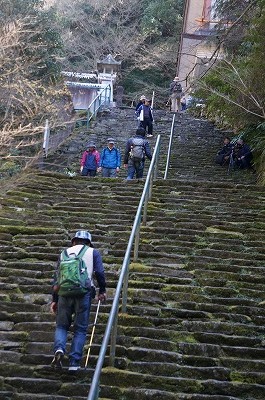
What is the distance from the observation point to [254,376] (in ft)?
20.7

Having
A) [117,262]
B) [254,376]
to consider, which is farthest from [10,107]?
[254,376]

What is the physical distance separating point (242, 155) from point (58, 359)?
10642 millimetres

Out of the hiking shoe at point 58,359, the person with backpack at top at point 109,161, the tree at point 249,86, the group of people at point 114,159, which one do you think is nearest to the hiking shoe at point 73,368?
the hiking shoe at point 58,359

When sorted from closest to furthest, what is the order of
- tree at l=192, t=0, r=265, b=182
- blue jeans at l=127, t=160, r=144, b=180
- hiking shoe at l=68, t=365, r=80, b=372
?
hiking shoe at l=68, t=365, r=80, b=372
blue jeans at l=127, t=160, r=144, b=180
tree at l=192, t=0, r=265, b=182

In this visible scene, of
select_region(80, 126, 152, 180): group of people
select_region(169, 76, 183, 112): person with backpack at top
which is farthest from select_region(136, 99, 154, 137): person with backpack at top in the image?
select_region(169, 76, 183, 112): person with backpack at top

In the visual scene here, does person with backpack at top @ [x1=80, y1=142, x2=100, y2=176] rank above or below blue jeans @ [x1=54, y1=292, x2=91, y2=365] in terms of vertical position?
above

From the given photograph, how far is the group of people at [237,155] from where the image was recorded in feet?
52.7

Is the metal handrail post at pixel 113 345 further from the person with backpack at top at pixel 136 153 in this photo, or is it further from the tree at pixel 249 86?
the tree at pixel 249 86

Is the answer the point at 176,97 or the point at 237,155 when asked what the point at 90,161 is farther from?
the point at 176,97

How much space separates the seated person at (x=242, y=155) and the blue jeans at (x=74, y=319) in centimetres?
1025

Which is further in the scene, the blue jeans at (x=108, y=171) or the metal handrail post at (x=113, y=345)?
the blue jeans at (x=108, y=171)

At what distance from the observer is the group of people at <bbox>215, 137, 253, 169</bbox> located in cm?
1606

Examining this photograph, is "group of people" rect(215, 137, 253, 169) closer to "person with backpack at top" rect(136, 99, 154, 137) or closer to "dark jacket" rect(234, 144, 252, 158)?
"dark jacket" rect(234, 144, 252, 158)

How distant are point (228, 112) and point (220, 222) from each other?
261 inches
